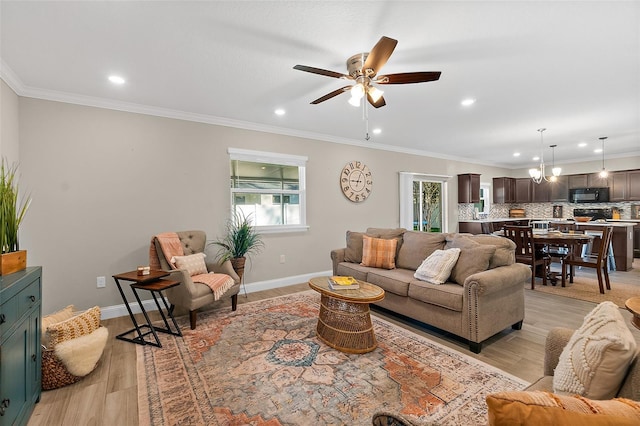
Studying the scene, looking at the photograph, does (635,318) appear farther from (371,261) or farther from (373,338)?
(371,261)

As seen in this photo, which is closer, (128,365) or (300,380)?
(300,380)

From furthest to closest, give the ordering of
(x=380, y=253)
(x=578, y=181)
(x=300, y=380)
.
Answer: (x=578, y=181) → (x=380, y=253) → (x=300, y=380)

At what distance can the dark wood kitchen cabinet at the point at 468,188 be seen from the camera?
7242 mm

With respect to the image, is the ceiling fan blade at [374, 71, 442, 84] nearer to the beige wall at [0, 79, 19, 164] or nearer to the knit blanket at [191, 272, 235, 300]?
the knit blanket at [191, 272, 235, 300]

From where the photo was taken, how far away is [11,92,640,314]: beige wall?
306 centimetres

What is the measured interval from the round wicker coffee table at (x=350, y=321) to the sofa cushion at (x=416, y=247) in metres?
1.06

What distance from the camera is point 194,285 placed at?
3012mm

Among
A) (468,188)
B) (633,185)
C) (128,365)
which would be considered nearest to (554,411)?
(128,365)

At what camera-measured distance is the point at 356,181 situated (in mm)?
5488

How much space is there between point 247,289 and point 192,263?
44.8 inches

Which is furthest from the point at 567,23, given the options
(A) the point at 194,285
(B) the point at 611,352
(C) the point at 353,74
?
(A) the point at 194,285

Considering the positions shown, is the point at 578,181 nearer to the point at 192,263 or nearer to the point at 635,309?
the point at 635,309

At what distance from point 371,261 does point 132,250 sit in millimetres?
2991

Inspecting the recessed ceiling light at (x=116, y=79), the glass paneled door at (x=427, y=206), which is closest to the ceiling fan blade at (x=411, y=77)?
the recessed ceiling light at (x=116, y=79)
